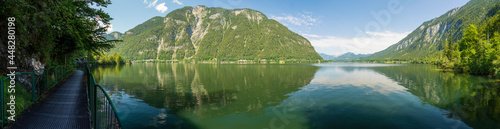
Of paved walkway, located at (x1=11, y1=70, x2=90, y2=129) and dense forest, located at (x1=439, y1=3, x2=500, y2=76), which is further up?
dense forest, located at (x1=439, y1=3, x2=500, y2=76)

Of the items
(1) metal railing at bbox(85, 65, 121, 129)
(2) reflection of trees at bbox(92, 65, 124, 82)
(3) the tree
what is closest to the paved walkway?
(1) metal railing at bbox(85, 65, 121, 129)

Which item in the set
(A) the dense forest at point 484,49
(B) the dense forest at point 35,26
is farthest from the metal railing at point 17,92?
(A) the dense forest at point 484,49

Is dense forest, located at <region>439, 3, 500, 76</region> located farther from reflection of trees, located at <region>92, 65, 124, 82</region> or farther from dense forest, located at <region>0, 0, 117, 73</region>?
reflection of trees, located at <region>92, 65, 124, 82</region>

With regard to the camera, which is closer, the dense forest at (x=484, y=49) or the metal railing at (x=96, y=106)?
the metal railing at (x=96, y=106)

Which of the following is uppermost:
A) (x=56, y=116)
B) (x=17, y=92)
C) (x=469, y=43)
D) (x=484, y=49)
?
(x=469, y=43)

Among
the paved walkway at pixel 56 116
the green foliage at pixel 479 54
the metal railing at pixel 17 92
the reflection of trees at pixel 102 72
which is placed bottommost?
the reflection of trees at pixel 102 72

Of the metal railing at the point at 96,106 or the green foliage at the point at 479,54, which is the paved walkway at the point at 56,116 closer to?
the metal railing at the point at 96,106

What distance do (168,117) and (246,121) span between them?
17.6ft

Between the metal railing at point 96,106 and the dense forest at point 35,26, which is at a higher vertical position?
the dense forest at point 35,26

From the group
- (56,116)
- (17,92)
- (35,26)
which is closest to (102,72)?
(35,26)

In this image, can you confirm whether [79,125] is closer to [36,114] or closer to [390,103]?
[36,114]

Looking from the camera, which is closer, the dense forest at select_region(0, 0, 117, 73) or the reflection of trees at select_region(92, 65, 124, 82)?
the dense forest at select_region(0, 0, 117, 73)

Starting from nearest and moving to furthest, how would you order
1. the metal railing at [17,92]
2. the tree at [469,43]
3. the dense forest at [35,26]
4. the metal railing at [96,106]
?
the metal railing at [96,106]
the metal railing at [17,92]
the dense forest at [35,26]
the tree at [469,43]

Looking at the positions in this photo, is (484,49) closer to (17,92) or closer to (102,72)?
(17,92)
